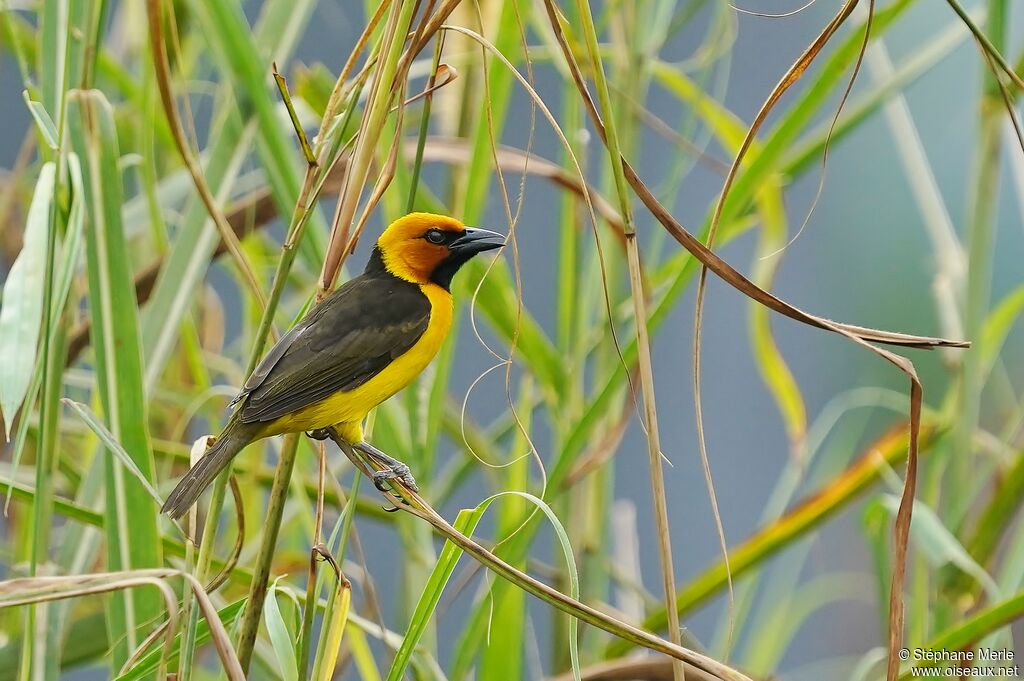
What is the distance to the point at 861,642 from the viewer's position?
4648mm

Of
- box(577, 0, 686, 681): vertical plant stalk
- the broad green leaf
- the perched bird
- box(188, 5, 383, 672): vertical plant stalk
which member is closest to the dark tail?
the perched bird

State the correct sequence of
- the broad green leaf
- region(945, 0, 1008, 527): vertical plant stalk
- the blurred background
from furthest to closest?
1. region(945, 0, 1008, 527): vertical plant stalk
2. the blurred background
3. the broad green leaf

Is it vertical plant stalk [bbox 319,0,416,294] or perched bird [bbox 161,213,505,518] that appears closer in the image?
vertical plant stalk [bbox 319,0,416,294]

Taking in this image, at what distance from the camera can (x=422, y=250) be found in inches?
68.4

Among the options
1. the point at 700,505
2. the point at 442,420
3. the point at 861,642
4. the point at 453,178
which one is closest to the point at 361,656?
the point at 442,420

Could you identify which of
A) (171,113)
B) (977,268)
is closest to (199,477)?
(171,113)

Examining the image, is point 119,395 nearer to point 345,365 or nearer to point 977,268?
point 345,365

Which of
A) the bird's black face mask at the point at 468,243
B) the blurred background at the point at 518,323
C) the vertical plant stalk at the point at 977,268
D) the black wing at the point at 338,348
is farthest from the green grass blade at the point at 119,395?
the vertical plant stalk at the point at 977,268

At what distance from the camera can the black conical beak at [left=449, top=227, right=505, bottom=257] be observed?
62.3 inches

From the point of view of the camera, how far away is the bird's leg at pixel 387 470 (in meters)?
1.11

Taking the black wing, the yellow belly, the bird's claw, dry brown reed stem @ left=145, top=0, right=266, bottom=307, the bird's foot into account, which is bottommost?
the bird's claw

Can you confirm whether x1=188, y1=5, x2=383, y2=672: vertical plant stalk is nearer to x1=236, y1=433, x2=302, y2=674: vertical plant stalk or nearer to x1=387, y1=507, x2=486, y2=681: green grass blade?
x1=236, y1=433, x2=302, y2=674: vertical plant stalk

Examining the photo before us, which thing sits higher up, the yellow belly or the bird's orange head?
the bird's orange head

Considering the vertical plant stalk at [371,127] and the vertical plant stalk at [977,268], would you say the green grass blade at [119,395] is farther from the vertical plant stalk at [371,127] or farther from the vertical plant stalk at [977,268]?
the vertical plant stalk at [977,268]
